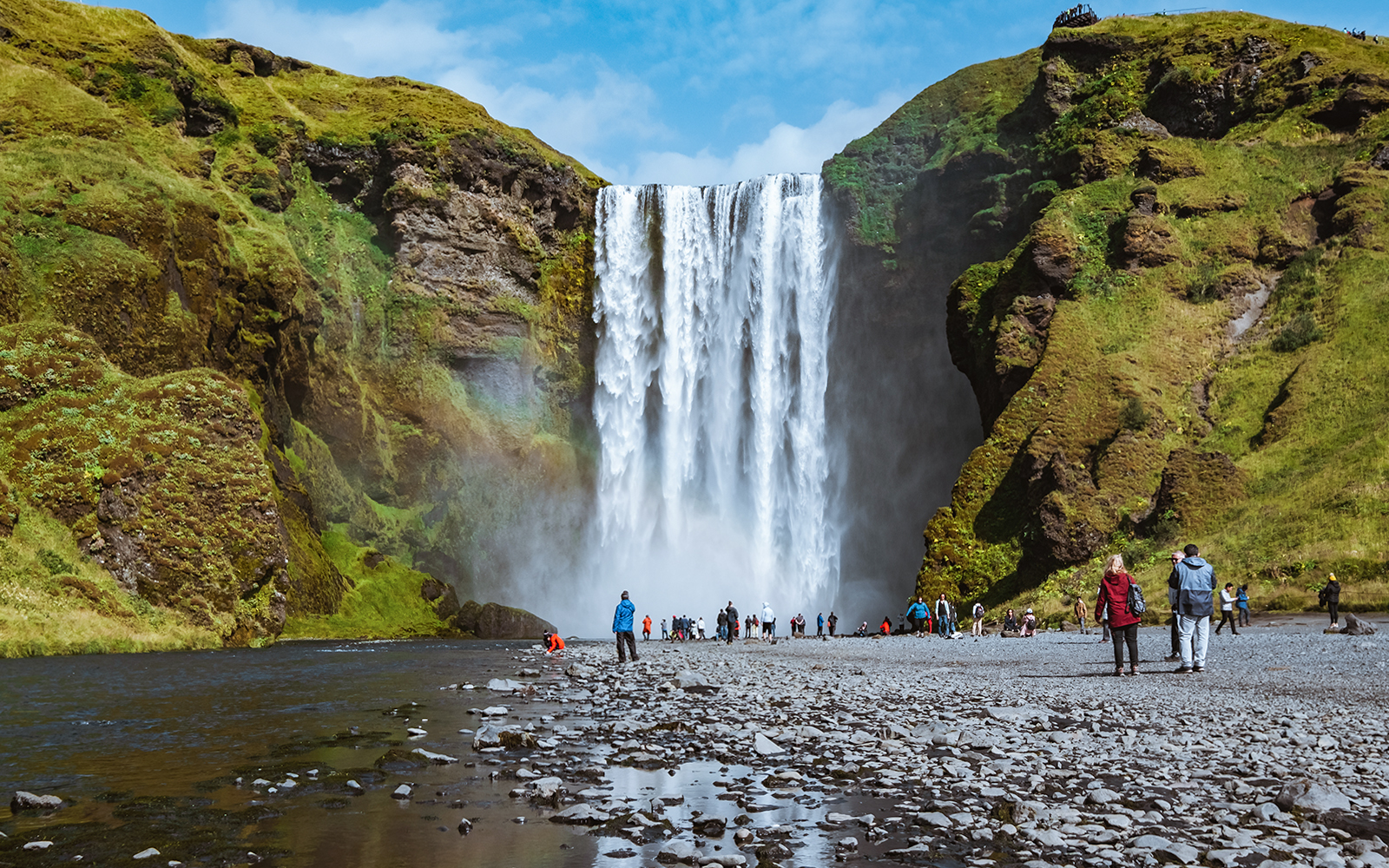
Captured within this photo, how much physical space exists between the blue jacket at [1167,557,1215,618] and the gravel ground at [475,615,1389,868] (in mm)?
1072

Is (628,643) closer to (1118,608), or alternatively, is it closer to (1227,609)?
(1118,608)

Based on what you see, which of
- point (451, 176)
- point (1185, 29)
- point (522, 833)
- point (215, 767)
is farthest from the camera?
point (451, 176)

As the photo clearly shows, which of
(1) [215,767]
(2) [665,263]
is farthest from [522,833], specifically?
(2) [665,263]

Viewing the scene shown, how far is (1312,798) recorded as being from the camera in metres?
6.15

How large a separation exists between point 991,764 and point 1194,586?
9.18m

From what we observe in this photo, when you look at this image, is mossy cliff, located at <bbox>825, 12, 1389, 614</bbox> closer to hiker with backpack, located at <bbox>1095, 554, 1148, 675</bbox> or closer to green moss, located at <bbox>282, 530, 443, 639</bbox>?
hiker with backpack, located at <bbox>1095, 554, 1148, 675</bbox>

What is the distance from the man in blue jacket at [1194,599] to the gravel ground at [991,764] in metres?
0.58

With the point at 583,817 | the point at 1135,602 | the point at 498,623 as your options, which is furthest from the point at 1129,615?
the point at 498,623

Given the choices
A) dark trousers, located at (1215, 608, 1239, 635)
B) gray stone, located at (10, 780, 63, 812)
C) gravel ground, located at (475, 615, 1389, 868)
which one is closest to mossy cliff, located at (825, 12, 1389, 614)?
dark trousers, located at (1215, 608, 1239, 635)

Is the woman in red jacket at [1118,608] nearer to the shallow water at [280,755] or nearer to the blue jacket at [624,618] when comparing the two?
the shallow water at [280,755]

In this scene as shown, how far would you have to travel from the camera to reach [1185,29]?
5662 cm

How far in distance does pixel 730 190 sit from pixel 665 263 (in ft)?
20.9

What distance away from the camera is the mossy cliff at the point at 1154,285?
113 feet

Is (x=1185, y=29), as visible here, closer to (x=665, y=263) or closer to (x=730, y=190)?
(x=730, y=190)
